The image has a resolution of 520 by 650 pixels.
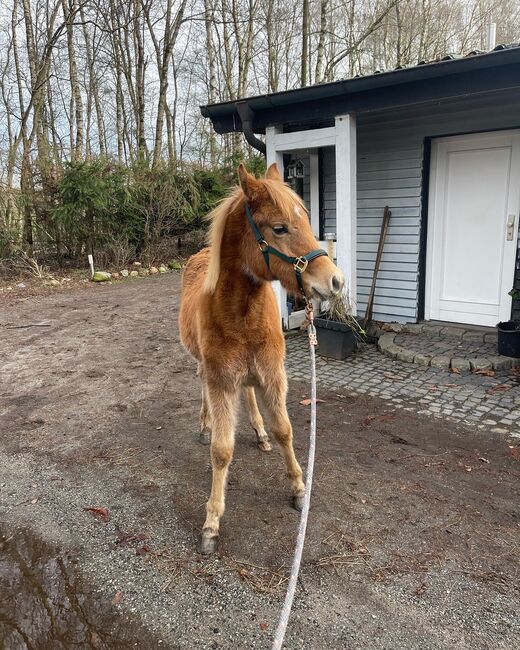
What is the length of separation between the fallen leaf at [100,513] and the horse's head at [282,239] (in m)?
1.81

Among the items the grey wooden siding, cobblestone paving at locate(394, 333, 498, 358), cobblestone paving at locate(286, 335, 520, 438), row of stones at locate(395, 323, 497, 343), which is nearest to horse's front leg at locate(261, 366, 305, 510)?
cobblestone paving at locate(286, 335, 520, 438)

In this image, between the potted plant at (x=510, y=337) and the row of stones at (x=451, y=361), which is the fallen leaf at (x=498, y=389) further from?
the potted plant at (x=510, y=337)

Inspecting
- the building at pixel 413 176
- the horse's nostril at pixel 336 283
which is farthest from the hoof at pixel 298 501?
the building at pixel 413 176

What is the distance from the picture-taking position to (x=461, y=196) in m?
5.78

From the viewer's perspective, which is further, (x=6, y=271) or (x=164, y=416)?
(x=6, y=271)

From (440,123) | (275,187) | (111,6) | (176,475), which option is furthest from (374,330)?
(111,6)

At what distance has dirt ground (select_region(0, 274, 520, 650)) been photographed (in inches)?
77.1

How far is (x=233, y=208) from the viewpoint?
2.33 meters

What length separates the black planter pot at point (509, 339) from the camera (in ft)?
16.1

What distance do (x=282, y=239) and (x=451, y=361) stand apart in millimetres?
3613

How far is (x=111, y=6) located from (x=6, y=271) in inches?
441

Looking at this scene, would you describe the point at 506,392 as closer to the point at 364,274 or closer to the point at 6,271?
the point at 364,274

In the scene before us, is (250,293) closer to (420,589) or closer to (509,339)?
(420,589)

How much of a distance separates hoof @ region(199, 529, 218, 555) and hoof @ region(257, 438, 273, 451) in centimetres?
105
